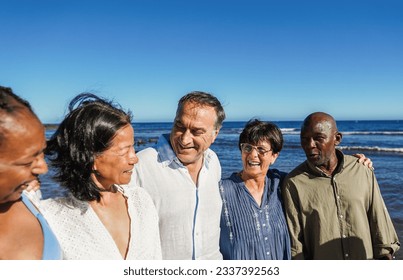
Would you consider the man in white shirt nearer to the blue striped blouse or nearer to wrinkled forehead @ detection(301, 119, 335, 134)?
the blue striped blouse

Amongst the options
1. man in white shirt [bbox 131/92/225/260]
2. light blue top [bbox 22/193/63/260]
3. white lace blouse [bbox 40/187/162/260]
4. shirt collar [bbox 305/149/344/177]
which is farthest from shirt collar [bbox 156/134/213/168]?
shirt collar [bbox 305/149/344/177]

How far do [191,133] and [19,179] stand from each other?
156cm

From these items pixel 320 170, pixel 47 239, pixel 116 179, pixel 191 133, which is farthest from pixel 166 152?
pixel 320 170

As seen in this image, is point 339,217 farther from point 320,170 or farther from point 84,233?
point 84,233

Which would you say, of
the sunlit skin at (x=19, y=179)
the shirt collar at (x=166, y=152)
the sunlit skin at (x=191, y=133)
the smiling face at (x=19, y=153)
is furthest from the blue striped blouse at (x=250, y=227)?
the smiling face at (x=19, y=153)

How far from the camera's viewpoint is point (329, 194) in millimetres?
3234

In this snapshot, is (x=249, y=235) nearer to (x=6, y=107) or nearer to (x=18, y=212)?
(x=18, y=212)

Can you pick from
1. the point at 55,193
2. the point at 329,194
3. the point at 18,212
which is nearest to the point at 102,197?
the point at 18,212

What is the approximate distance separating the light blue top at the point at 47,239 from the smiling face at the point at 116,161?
0.44m

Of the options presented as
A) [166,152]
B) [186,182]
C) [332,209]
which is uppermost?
[166,152]

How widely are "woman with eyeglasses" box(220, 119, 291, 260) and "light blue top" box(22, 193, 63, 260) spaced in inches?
64.4

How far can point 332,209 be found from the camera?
319 centimetres
